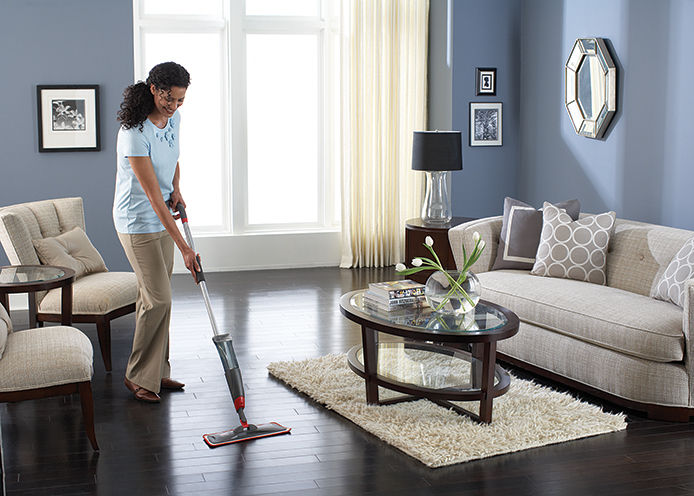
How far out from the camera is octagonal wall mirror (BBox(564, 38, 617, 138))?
580cm

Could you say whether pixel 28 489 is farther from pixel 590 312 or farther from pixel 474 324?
pixel 590 312

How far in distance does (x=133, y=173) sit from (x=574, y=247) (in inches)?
100

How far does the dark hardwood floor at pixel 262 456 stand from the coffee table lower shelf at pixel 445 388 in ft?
0.80

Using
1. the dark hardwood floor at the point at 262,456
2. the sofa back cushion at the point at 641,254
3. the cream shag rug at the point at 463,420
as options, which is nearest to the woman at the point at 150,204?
the dark hardwood floor at the point at 262,456

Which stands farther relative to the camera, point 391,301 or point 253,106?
point 253,106

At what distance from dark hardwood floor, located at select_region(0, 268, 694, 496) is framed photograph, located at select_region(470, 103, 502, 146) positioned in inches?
138

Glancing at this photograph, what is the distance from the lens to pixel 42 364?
327cm

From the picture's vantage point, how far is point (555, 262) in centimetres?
487

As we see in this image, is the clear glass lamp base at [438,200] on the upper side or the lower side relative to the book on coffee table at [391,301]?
upper

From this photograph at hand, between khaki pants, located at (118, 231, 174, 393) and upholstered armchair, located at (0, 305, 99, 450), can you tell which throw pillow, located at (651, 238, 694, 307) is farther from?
upholstered armchair, located at (0, 305, 99, 450)

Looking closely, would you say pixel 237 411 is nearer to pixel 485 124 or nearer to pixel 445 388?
pixel 445 388

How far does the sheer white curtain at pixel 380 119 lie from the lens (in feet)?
24.9

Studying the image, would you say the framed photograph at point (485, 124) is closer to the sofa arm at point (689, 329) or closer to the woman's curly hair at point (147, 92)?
the sofa arm at point (689, 329)

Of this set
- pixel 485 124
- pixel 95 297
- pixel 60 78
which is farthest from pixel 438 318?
pixel 60 78
